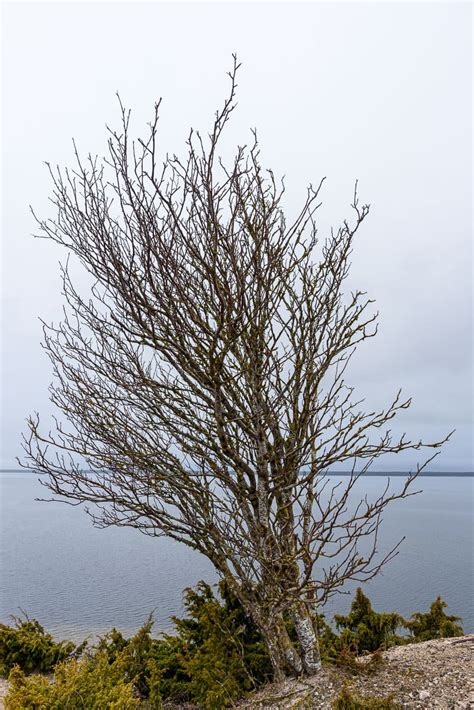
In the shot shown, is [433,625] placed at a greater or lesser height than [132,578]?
lesser

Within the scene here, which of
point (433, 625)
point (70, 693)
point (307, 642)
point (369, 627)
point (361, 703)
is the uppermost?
point (70, 693)

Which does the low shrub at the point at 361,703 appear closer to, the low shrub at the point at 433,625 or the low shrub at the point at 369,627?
the low shrub at the point at 369,627

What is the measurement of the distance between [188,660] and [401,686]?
9.28 feet

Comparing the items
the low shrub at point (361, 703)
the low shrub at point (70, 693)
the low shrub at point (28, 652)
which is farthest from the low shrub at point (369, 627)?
the low shrub at point (28, 652)

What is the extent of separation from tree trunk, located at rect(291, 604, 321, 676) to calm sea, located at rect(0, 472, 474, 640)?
26.2 feet

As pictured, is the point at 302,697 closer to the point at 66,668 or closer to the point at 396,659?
the point at 396,659

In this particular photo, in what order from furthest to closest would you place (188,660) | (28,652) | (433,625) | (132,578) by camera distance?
1. (132,578)
2. (433,625)
3. (28,652)
4. (188,660)

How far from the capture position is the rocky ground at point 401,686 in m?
4.95

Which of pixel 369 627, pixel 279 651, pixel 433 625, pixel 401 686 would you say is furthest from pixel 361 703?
pixel 433 625

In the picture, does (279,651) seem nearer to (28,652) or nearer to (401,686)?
(401,686)

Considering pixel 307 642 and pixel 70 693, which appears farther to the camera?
pixel 307 642

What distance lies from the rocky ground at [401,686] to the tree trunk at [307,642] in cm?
13

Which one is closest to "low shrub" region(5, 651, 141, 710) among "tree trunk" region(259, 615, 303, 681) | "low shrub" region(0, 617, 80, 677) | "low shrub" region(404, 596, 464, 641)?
"tree trunk" region(259, 615, 303, 681)

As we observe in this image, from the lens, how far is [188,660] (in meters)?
6.33
